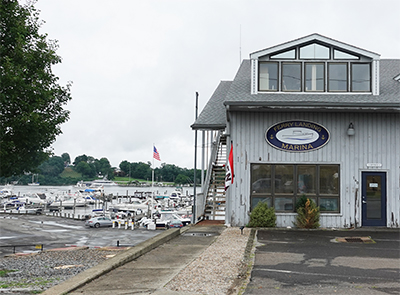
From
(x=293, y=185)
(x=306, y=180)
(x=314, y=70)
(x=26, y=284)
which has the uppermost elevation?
(x=314, y=70)

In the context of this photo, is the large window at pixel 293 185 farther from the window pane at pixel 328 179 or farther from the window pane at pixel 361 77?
the window pane at pixel 361 77

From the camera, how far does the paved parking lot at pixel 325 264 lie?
7.11m

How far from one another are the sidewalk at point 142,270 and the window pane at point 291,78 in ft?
22.9

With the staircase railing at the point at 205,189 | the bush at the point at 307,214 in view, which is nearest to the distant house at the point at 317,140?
the bush at the point at 307,214

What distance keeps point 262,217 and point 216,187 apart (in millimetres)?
5891

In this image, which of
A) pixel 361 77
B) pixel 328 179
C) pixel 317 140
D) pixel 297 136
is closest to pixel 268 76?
pixel 297 136

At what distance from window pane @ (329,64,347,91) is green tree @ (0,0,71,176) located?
33.8ft

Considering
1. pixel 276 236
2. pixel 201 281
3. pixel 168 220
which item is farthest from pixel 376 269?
pixel 168 220

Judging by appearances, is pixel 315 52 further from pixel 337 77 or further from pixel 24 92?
pixel 24 92

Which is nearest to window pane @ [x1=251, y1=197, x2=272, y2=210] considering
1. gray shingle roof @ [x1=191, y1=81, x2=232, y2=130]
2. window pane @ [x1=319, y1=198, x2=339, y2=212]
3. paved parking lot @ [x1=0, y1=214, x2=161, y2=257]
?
window pane @ [x1=319, y1=198, x2=339, y2=212]

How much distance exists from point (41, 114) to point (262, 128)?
8015 millimetres

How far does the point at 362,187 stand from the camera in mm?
15953

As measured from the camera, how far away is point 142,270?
864 cm

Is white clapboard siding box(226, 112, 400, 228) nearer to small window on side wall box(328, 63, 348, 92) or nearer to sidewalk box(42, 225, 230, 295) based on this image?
small window on side wall box(328, 63, 348, 92)
